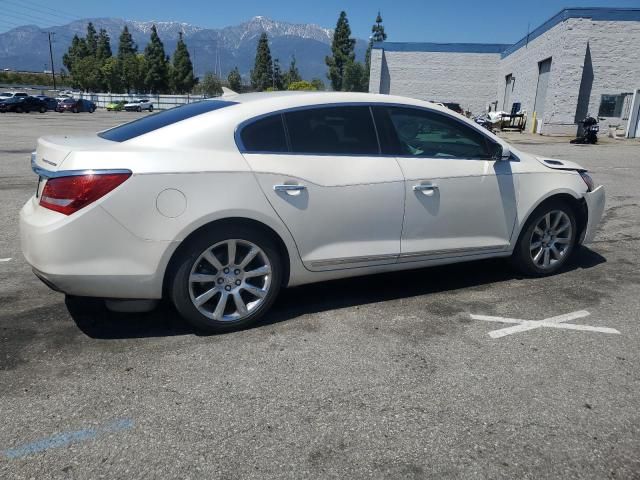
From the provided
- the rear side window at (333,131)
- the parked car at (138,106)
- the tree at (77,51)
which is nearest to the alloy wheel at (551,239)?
the rear side window at (333,131)

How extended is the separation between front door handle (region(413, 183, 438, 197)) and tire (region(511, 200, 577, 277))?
3.77 ft

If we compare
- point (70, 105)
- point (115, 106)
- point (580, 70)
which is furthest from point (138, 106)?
point (580, 70)

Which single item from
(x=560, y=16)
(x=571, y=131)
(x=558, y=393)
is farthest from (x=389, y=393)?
(x=560, y=16)

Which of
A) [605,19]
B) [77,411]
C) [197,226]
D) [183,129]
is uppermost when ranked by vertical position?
[605,19]

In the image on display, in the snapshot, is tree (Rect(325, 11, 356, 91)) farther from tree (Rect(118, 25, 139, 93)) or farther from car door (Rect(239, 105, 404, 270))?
car door (Rect(239, 105, 404, 270))

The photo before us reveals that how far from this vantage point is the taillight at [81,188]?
3100 millimetres

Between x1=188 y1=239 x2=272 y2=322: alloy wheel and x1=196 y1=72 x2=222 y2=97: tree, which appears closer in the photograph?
x1=188 y1=239 x2=272 y2=322: alloy wheel

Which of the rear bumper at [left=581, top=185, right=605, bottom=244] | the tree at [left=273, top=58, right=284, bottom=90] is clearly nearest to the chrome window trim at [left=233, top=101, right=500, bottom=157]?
the rear bumper at [left=581, top=185, right=605, bottom=244]

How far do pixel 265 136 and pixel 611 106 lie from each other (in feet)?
113

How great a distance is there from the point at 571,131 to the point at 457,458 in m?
33.9

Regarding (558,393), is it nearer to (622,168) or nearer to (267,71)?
(622,168)

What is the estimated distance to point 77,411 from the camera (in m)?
2.70

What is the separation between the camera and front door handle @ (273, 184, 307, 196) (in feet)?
11.6

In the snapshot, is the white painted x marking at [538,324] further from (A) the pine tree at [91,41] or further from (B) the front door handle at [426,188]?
(A) the pine tree at [91,41]
